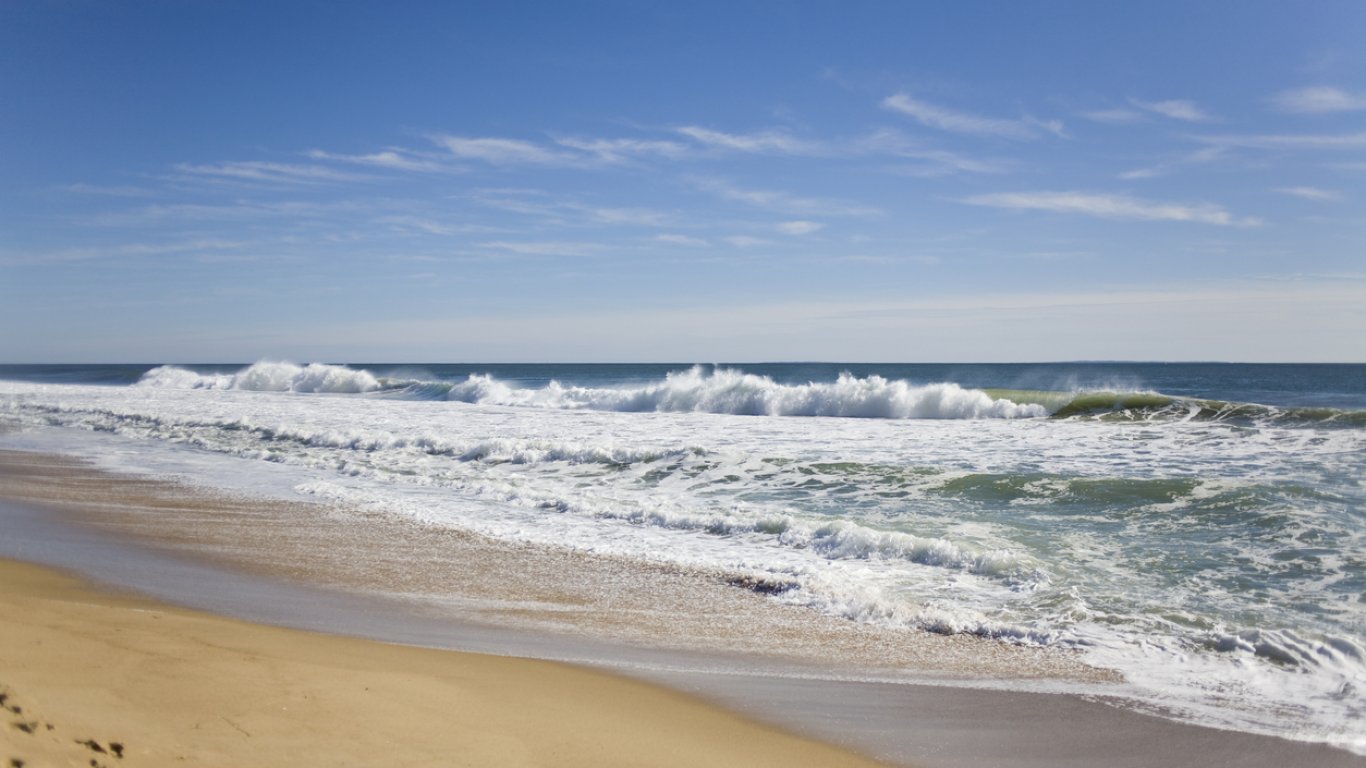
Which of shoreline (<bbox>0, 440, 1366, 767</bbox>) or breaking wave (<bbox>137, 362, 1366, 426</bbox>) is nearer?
shoreline (<bbox>0, 440, 1366, 767</bbox>)

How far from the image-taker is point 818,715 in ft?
16.1

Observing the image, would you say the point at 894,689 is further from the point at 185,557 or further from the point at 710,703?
the point at 185,557

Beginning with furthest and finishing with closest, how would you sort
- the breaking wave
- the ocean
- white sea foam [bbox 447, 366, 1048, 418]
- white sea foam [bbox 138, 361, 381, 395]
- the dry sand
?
white sea foam [bbox 138, 361, 381, 395] → white sea foam [bbox 447, 366, 1048, 418] → the breaking wave → the ocean → the dry sand

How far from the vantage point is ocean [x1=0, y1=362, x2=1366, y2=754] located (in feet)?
20.0

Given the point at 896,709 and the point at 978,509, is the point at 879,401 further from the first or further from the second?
the point at 896,709

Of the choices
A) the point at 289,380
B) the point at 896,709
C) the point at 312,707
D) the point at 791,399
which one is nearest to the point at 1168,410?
the point at 791,399

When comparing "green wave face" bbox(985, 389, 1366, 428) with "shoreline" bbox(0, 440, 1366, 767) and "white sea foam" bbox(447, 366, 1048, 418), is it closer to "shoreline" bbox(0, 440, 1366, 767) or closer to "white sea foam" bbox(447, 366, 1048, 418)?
"white sea foam" bbox(447, 366, 1048, 418)

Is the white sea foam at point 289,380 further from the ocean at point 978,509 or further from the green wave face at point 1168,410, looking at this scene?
the green wave face at point 1168,410

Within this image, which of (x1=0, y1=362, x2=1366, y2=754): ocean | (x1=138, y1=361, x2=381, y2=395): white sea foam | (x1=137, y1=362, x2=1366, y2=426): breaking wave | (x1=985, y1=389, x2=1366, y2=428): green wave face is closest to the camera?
(x1=0, y1=362, x2=1366, y2=754): ocean

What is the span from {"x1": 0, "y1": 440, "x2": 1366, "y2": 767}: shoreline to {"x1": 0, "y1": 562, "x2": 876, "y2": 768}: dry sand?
11.7 inches

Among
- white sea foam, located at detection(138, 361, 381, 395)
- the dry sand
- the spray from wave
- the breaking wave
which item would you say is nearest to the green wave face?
the breaking wave

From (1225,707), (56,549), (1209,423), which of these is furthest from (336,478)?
(1209,423)

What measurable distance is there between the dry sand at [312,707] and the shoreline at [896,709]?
30cm

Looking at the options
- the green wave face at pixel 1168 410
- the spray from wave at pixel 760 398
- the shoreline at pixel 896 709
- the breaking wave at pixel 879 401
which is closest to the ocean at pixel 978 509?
the green wave face at pixel 1168 410
